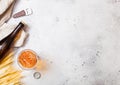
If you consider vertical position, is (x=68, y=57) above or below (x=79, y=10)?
below

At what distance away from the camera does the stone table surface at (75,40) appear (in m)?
1.24

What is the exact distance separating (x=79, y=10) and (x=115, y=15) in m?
0.18

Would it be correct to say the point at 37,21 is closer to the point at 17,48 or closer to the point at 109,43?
the point at 17,48

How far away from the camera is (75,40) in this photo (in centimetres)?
127

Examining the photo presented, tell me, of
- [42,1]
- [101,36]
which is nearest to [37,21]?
[42,1]

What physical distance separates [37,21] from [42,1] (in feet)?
0.35

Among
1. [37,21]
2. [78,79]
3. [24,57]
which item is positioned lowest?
[78,79]

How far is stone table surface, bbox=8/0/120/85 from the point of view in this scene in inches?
48.7

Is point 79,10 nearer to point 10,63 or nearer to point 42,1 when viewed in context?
point 42,1

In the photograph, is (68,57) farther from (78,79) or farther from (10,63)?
(10,63)

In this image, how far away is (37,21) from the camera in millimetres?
1290

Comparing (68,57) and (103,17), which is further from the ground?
(103,17)

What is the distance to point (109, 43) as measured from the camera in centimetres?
126

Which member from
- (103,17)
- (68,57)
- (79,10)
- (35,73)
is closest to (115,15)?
(103,17)
